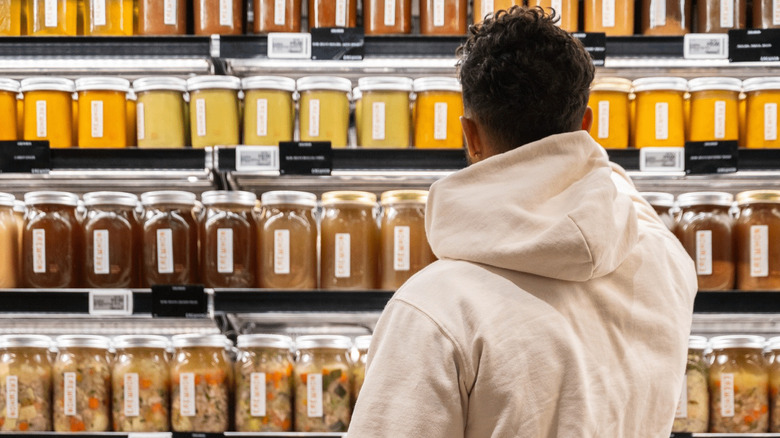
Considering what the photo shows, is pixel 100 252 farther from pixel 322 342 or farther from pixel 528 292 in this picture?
pixel 528 292

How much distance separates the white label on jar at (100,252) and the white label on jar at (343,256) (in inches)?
21.7

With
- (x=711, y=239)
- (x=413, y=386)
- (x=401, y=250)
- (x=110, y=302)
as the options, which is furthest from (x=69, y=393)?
(x=711, y=239)

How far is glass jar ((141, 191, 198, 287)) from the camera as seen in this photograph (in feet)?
6.26

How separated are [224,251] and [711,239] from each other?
1.16 meters

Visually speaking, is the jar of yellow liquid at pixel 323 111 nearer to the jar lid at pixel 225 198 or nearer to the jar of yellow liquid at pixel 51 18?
the jar lid at pixel 225 198

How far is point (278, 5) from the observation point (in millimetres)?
Result: 2023

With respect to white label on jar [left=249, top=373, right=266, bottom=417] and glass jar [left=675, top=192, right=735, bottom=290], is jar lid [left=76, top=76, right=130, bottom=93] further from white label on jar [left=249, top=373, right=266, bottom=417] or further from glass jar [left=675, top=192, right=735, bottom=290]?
glass jar [left=675, top=192, right=735, bottom=290]

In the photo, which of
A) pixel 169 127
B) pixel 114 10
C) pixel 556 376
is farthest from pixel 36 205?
pixel 556 376

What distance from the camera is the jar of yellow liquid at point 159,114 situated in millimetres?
1993

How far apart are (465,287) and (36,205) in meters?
1.52

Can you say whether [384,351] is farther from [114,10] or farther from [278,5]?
[114,10]

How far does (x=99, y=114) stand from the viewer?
200cm

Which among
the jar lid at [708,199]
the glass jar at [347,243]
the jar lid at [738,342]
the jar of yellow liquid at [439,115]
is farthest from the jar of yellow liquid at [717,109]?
the glass jar at [347,243]

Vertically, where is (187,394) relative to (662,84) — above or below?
below
